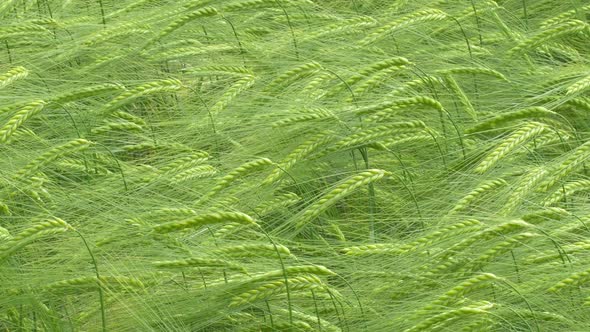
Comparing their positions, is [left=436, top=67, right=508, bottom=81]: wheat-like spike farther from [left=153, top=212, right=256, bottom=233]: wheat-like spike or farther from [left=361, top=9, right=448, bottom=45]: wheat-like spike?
[left=153, top=212, right=256, bottom=233]: wheat-like spike

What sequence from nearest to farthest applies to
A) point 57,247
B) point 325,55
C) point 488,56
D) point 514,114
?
point 57,247
point 514,114
point 325,55
point 488,56

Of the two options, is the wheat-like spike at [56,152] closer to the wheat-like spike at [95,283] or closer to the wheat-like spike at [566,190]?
the wheat-like spike at [95,283]

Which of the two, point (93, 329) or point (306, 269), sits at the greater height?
point (306, 269)

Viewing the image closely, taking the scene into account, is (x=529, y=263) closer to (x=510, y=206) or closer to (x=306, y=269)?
(x=510, y=206)

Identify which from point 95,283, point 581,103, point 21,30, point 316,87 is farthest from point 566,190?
point 21,30

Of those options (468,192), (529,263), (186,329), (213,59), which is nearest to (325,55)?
(213,59)

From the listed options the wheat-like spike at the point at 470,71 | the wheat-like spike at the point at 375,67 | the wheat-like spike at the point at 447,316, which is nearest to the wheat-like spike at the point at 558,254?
the wheat-like spike at the point at 447,316

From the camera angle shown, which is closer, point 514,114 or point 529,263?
point 529,263
